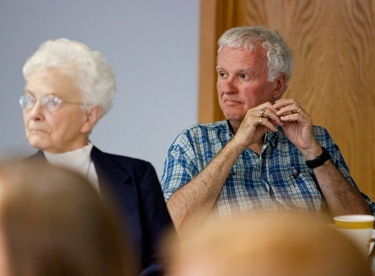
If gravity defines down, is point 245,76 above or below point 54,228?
below

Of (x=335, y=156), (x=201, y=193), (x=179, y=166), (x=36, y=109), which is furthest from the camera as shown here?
(x=335, y=156)

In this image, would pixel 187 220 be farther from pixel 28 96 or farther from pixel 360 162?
pixel 360 162

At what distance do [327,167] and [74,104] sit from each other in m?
1.14

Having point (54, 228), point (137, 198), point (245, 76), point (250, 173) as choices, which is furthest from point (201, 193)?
point (54, 228)

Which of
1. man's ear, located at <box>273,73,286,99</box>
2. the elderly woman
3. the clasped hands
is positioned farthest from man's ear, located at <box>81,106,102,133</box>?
man's ear, located at <box>273,73,286,99</box>

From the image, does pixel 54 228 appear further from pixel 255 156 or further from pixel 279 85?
pixel 279 85

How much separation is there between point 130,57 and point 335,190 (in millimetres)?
1516

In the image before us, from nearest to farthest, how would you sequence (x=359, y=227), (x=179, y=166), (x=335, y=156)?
(x=359, y=227) < (x=179, y=166) < (x=335, y=156)

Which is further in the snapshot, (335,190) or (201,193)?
(335,190)

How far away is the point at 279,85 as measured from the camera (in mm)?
2627

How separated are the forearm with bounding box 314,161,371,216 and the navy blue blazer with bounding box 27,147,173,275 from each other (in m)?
0.96

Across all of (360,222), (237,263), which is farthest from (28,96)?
(237,263)

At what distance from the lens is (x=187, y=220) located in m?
2.21

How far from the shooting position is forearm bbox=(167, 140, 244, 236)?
221 centimetres
